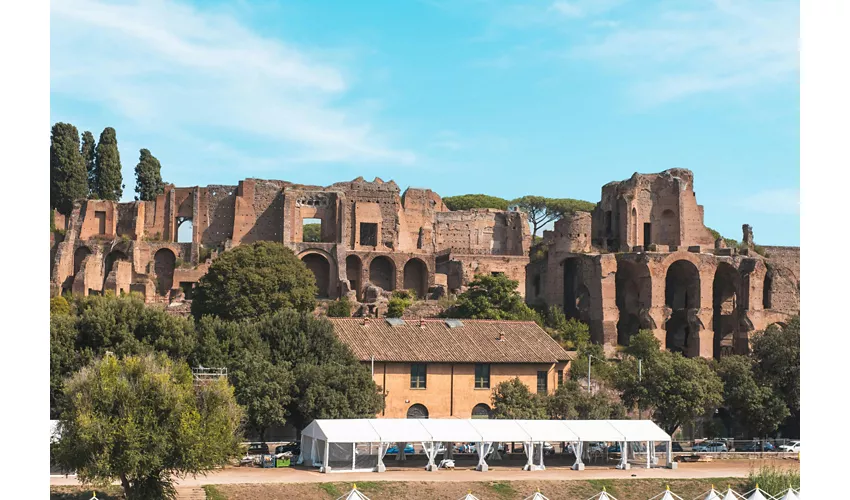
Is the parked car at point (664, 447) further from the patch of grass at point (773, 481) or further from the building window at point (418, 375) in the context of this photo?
the building window at point (418, 375)

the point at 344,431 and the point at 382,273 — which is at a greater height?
the point at 382,273

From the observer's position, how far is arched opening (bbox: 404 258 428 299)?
71.1 meters

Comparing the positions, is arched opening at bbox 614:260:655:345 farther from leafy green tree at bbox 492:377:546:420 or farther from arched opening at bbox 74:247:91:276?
arched opening at bbox 74:247:91:276

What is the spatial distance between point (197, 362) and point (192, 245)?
27.8m

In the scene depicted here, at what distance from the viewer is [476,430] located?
38344 millimetres

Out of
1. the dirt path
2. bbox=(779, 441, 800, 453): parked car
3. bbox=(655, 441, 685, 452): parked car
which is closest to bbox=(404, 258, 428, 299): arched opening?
bbox=(655, 441, 685, 452): parked car

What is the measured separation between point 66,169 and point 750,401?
4301cm

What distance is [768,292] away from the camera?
69.5 meters

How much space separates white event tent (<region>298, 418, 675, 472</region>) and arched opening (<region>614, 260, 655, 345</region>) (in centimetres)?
2638

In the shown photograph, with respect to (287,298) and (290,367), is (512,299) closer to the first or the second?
(287,298)

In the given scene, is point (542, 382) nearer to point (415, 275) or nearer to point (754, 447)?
point (754, 447)

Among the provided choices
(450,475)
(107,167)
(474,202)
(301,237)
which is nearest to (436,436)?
(450,475)

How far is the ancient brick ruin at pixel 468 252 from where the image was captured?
218 ft

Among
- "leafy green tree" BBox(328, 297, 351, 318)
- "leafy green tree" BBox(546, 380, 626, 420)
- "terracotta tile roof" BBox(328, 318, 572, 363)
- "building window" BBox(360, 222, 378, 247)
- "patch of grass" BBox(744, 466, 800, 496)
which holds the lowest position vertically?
"patch of grass" BBox(744, 466, 800, 496)
